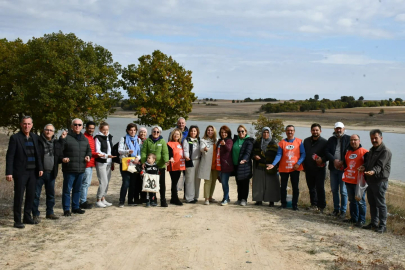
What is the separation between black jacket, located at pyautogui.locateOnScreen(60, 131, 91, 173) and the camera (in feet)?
26.7

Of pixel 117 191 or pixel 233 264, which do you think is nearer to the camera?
pixel 233 264

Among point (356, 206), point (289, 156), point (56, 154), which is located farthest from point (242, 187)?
point (56, 154)

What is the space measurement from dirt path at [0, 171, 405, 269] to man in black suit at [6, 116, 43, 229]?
1.61 feet

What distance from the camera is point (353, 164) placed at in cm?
813

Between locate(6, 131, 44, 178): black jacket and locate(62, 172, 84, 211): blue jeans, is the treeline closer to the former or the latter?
locate(62, 172, 84, 211): blue jeans

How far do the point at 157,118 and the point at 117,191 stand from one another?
69.0 ft

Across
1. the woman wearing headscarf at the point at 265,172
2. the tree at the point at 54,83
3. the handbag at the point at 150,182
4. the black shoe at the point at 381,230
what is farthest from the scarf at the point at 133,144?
the tree at the point at 54,83

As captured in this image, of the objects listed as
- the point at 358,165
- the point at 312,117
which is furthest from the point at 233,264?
the point at 312,117

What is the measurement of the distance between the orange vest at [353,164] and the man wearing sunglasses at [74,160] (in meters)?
5.26

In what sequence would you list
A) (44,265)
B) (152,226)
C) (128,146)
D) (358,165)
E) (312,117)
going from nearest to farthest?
(44,265)
(152,226)
(358,165)
(128,146)
(312,117)

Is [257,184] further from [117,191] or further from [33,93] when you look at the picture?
[33,93]

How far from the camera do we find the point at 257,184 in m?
9.74

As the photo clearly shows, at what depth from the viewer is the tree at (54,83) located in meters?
28.0

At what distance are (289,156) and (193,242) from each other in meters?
3.53
